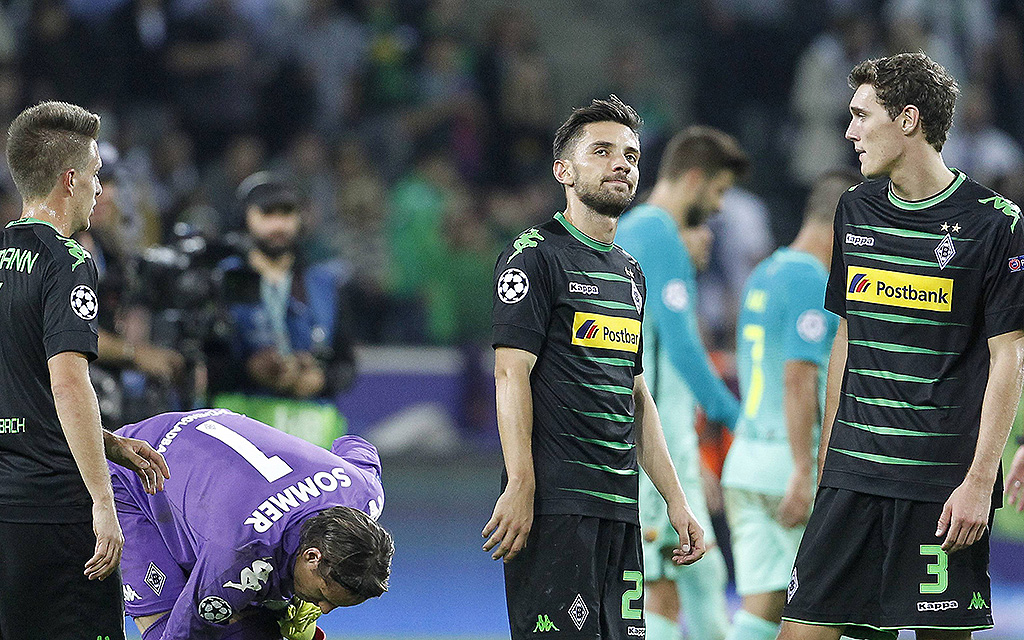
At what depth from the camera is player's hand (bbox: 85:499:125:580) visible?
4.26 meters

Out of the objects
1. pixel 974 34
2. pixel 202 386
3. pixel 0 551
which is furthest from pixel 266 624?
→ pixel 974 34

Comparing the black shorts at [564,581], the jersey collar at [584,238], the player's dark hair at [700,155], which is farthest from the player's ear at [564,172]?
the player's dark hair at [700,155]

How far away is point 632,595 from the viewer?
470 cm

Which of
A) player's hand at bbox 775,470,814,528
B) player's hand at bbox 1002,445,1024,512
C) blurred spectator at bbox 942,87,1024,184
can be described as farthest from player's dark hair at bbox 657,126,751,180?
blurred spectator at bbox 942,87,1024,184

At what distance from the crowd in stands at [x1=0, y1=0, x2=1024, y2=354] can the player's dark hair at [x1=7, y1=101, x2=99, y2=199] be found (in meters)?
8.27

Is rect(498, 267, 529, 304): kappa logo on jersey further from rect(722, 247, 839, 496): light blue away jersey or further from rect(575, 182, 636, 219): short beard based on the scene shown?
rect(722, 247, 839, 496): light blue away jersey

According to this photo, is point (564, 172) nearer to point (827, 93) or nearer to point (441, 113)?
point (441, 113)

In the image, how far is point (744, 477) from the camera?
6.54 m

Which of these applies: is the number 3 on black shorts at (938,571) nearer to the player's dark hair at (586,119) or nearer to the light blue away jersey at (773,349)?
the player's dark hair at (586,119)

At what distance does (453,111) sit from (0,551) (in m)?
10.7

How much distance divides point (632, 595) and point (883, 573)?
807mm

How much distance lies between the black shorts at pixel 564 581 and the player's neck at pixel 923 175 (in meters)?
1.47

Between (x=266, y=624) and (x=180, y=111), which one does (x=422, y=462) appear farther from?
(x=266, y=624)

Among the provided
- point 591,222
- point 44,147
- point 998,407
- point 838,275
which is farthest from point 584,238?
point 44,147
